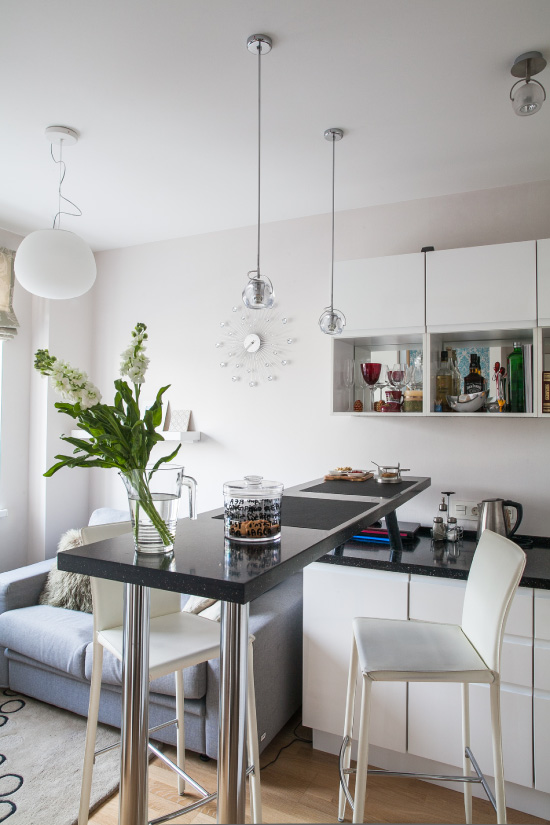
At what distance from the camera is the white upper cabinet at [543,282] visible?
2.37 m

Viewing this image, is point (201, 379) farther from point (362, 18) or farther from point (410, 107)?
point (362, 18)

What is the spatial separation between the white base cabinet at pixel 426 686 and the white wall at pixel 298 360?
2.50 feet

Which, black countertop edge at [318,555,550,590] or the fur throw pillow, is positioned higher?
black countertop edge at [318,555,550,590]

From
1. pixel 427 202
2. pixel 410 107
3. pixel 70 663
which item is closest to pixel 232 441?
pixel 70 663

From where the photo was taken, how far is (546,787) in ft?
6.40

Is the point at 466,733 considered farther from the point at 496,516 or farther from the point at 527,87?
the point at 527,87

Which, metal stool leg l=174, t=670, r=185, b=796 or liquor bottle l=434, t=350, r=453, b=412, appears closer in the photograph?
metal stool leg l=174, t=670, r=185, b=796

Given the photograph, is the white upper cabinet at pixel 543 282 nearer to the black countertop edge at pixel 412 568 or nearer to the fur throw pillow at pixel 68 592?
the black countertop edge at pixel 412 568

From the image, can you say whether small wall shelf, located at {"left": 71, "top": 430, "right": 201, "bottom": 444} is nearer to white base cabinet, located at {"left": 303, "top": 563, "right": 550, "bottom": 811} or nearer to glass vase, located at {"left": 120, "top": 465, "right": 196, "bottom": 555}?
white base cabinet, located at {"left": 303, "top": 563, "right": 550, "bottom": 811}

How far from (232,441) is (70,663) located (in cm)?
149

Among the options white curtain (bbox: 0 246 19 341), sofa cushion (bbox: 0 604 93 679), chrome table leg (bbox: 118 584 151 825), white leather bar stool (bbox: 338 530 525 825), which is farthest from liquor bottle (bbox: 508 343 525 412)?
white curtain (bbox: 0 246 19 341)

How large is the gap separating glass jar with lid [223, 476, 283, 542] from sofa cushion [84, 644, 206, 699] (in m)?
1.25

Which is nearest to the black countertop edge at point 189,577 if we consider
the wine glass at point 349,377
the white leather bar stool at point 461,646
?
the white leather bar stool at point 461,646

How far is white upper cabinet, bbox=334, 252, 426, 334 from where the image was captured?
2.62 metres
